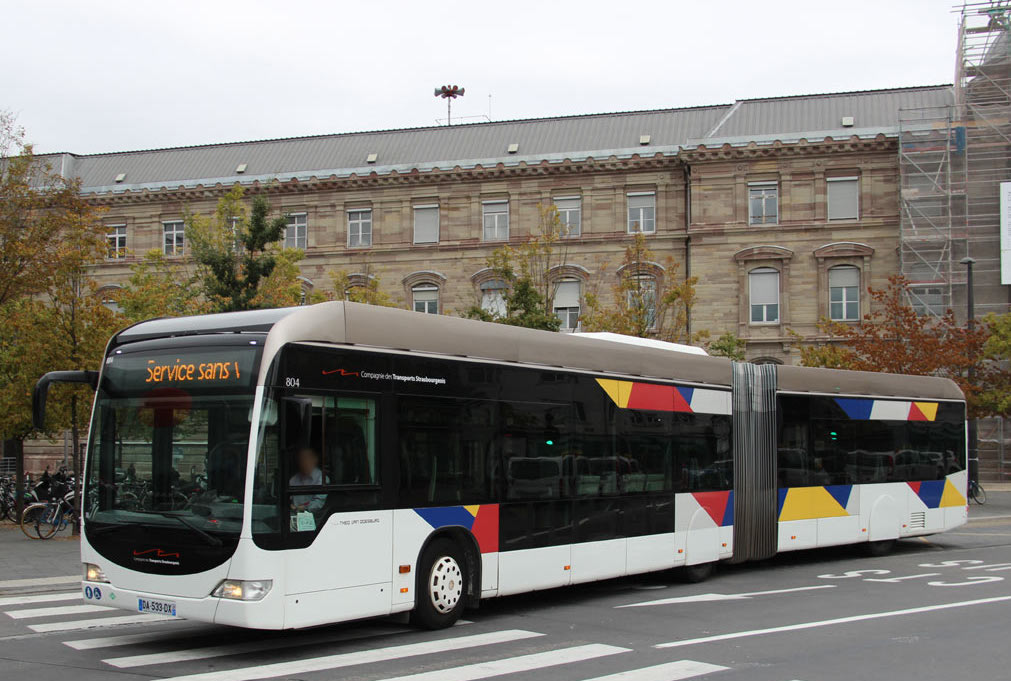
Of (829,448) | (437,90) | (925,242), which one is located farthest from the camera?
(437,90)

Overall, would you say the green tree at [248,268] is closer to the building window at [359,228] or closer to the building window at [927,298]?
the building window at [359,228]

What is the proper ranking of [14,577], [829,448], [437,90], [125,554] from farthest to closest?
[437,90]
[829,448]
[14,577]
[125,554]

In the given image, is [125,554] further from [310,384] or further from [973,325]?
[973,325]

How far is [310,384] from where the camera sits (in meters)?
9.20

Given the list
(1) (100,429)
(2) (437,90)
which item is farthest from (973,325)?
(2) (437,90)

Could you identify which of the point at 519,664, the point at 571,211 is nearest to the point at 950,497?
the point at 519,664

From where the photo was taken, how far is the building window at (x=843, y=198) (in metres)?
44.2

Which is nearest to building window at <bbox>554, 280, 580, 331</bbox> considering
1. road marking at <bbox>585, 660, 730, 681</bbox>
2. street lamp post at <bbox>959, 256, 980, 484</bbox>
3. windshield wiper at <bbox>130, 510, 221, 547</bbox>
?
street lamp post at <bbox>959, 256, 980, 484</bbox>

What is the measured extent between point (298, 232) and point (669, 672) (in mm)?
43616

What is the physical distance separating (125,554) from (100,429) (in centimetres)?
121

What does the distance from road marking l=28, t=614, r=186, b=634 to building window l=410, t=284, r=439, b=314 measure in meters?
36.8

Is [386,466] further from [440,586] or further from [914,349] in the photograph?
[914,349]

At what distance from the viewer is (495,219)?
4803cm

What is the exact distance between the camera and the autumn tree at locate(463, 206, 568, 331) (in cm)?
3250
